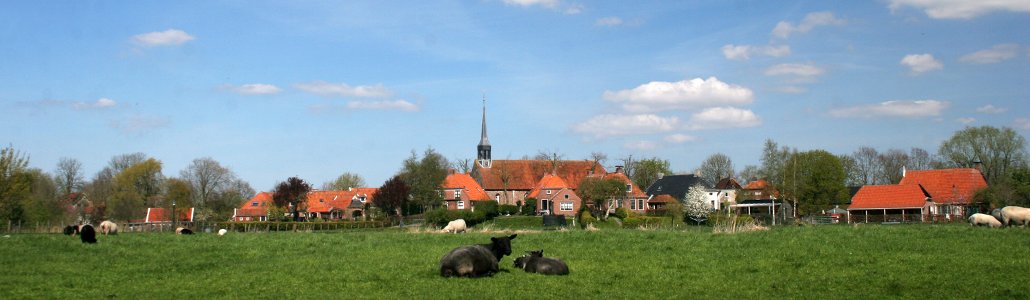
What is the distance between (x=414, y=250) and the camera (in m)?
24.0

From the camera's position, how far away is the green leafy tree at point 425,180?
94250 millimetres

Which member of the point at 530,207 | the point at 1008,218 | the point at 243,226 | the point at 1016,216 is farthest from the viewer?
the point at 530,207

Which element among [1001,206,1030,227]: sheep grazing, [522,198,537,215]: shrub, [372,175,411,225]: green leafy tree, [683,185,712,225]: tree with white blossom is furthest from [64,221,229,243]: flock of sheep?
[522,198,537,215]: shrub

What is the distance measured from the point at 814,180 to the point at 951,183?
513 inches

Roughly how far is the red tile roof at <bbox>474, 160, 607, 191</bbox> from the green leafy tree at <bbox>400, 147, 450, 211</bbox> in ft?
47.0

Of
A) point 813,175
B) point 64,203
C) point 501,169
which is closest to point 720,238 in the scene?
point 813,175

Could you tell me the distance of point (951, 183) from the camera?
77875 millimetres

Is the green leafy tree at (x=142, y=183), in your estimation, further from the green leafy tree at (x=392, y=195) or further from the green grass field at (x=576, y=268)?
the green grass field at (x=576, y=268)

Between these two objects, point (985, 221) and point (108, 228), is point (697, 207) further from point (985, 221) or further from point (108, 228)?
point (108, 228)

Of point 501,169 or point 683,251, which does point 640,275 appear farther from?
point 501,169

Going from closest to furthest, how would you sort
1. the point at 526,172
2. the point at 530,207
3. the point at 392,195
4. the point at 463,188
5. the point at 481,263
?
the point at 481,263, the point at 392,195, the point at 530,207, the point at 463,188, the point at 526,172

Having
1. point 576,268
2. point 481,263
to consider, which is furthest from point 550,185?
point 481,263

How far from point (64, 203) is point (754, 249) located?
6994cm

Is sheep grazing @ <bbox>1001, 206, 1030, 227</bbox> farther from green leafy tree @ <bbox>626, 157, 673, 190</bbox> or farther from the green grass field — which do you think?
green leafy tree @ <bbox>626, 157, 673, 190</bbox>
